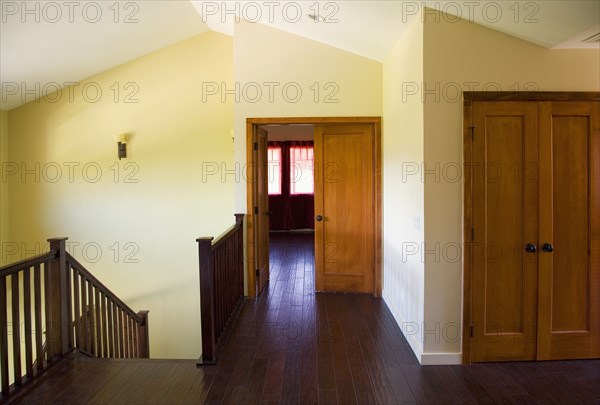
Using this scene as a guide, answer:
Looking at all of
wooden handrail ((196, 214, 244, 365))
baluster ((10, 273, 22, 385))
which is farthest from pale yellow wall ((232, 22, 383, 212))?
baluster ((10, 273, 22, 385))

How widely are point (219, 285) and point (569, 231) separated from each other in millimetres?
2873

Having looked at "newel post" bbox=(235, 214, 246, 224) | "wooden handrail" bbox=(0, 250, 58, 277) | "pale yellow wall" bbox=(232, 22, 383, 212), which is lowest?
"wooden handrail" bbox=(0, 250, 58, 277)

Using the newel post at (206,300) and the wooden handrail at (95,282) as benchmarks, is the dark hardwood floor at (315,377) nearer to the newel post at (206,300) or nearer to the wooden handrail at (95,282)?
the newel post at (206,300)

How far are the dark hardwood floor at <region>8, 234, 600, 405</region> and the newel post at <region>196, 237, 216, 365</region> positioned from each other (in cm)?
12

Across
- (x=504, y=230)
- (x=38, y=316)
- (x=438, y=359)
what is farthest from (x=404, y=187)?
(x=38, y=316)

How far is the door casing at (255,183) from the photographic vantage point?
4.34 meters

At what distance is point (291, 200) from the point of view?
30.1 feet

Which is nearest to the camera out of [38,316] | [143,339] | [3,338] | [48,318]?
[3,338]

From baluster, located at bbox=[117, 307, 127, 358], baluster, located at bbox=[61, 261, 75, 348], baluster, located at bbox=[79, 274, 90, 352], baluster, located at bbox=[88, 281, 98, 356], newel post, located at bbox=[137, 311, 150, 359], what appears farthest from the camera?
newel post, located at bbox=[137, 311, 150, 359]

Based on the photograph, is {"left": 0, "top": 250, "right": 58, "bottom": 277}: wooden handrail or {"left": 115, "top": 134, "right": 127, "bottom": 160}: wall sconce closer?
{"left": 0, "top": 250, "right": 58, "bottom": 277}: wooden handrail

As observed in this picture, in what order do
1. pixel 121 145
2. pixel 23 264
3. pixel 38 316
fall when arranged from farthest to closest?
pixel 121 145, pixel 38 316, pixel 23 264

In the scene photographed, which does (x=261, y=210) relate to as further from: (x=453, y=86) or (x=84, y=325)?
(x=453, y=86)

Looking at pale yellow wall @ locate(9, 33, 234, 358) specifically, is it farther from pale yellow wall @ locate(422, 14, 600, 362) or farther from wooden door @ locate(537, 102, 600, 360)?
wooden door @ locate(537, 102, 600, 360)

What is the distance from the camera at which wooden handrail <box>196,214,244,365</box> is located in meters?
2.91
